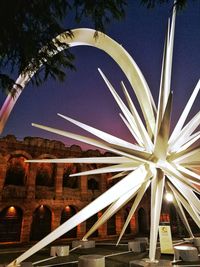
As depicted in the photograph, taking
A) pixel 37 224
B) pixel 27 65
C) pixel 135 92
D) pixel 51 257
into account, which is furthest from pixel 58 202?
pixel 27 65

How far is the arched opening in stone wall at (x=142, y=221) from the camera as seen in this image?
2022cm

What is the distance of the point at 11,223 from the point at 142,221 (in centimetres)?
1171

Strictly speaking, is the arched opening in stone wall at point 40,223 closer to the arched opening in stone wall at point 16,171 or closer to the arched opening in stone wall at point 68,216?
the arched opening in stone wall at point 68,216

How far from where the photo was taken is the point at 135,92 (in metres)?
7.18

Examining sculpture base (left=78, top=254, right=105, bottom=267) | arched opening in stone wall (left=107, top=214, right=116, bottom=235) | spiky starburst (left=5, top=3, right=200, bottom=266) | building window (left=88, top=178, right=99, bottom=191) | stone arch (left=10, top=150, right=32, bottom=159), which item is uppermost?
stone arch (left=10, top=150, right=32, bottom=159)

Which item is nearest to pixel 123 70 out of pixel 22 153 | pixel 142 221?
pixel 22 153

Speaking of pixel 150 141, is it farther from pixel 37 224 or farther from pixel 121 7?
pixel 37 224

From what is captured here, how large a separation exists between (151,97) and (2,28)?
4.92 metres

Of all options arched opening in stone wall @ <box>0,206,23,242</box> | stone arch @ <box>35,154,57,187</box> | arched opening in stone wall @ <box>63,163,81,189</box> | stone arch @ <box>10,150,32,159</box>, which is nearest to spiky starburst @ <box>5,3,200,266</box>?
stone arch @ <box>10,150,32,159</box>

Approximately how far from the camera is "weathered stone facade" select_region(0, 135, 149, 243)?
15.3 metres

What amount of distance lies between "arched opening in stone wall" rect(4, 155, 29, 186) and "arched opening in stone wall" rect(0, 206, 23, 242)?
203 cm

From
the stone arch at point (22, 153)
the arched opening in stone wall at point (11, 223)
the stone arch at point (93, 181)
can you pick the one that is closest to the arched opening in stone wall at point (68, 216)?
the stone arch at point (93, 181)

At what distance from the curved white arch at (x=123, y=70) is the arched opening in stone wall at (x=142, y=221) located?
53.2 ft

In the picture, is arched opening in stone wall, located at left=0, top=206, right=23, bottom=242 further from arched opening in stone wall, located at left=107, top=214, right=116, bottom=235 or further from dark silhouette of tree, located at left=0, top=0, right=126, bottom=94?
dark silhouette of tree, located at left=0, top=0, right=126, bottom=94
